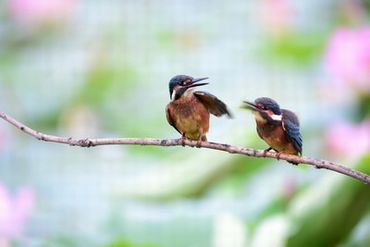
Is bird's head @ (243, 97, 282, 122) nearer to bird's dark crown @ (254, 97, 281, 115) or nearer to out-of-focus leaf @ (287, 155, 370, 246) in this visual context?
bird's dark crown @ (254, 97, 281, 115)

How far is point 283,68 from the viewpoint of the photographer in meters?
2.38

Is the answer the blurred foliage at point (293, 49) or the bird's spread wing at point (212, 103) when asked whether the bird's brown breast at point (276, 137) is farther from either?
the blurred foliage at point (293, 49)

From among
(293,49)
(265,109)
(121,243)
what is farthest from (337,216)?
(293,49)

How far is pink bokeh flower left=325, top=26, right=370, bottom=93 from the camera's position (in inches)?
62.4

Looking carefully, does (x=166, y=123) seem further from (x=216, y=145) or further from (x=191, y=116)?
(x=216, y=145)

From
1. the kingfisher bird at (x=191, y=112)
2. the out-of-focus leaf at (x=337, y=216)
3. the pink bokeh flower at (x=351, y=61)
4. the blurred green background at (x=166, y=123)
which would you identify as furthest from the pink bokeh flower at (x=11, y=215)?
the pink bokeh flower at (x=351, y=61)

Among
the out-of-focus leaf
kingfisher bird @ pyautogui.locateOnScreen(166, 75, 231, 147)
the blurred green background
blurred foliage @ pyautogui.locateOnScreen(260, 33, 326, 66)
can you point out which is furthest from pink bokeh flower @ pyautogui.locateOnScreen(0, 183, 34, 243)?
blurred foliage @ pyautogui.locateOnScreen(260, 33, 326, 66)

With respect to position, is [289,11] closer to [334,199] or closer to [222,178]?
[222,178]

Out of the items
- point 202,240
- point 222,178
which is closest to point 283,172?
point 222,178

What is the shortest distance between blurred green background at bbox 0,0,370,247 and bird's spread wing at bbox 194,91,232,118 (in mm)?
390

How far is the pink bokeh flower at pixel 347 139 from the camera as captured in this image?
153 centimetres

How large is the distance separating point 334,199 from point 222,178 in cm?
47

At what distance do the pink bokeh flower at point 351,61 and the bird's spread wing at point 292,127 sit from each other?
779 millimetres

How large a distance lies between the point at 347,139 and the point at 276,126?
2.57ft
